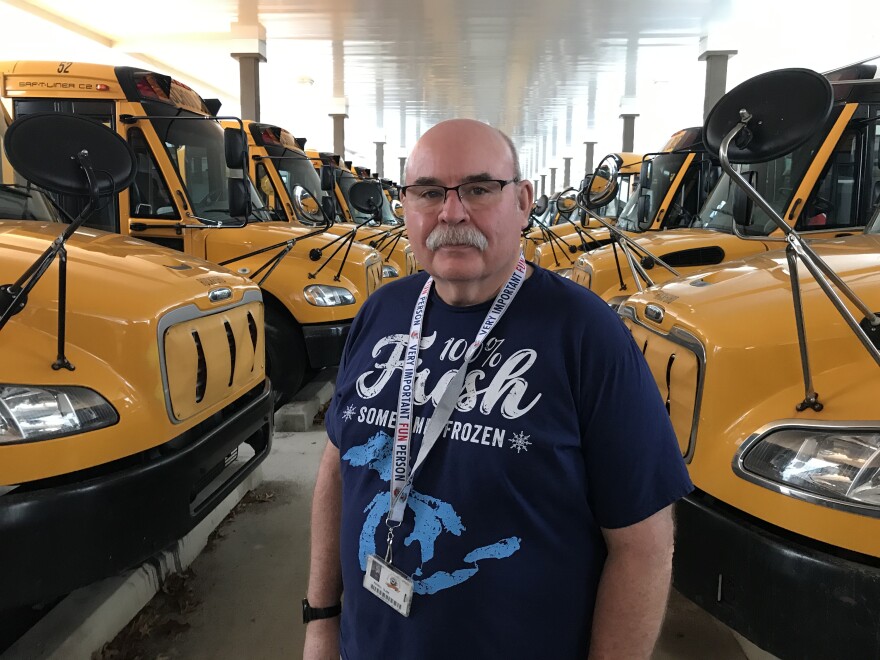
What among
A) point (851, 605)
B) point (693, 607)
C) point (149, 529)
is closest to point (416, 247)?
point (851, 605)

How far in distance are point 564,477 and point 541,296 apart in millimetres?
379

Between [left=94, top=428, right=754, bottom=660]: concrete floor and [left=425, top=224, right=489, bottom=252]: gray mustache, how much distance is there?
2.00 m

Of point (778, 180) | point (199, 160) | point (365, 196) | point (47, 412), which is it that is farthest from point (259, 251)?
point (365, 196)

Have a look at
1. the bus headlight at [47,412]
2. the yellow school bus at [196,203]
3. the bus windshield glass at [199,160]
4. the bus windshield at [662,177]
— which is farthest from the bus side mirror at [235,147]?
the bus windshield at [662,177]

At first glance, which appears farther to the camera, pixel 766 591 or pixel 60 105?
pixel 60 105

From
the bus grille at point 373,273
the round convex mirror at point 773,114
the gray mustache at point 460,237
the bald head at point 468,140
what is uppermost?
the round convex mirror at point 773,114

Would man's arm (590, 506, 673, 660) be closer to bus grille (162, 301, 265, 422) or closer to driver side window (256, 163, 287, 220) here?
bus grille (162, 301, 265, 422)

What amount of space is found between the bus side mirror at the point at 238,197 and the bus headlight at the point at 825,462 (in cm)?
420

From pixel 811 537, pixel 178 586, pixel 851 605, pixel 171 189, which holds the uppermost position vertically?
pixel 171 189

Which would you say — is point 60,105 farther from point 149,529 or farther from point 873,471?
point 873,471

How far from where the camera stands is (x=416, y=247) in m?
1.58

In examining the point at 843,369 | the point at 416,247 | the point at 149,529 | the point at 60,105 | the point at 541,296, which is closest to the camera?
the point at 541,296

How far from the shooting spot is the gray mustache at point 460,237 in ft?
4.82

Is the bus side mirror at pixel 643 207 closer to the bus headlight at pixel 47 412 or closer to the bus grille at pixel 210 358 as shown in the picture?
the bus grille at pixel 210 358
